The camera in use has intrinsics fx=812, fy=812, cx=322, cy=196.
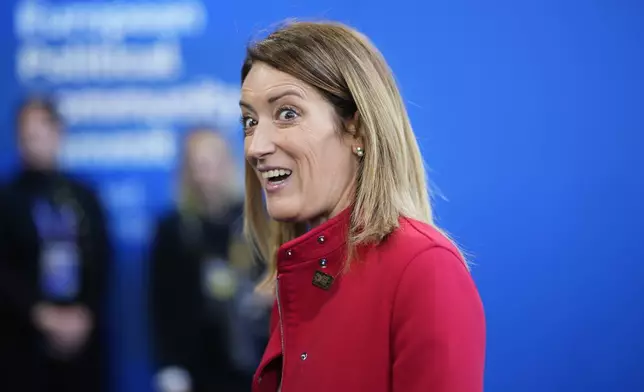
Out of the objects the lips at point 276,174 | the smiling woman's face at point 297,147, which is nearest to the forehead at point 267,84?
the smiling woman's face at point 297,147

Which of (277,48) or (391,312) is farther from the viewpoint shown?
(277,48)

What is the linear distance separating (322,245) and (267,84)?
312 millimetres

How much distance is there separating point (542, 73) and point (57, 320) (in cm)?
250

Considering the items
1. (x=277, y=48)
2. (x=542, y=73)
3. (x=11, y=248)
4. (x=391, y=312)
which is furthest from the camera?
(x=11, y=248)

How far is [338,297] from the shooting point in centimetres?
138

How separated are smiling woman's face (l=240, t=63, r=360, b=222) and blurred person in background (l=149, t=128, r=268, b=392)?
2.21 m

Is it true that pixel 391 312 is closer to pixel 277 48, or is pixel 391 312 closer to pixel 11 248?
pixel 277 48

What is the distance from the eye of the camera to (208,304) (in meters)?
3.73

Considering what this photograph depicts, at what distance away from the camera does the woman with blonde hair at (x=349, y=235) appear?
4.08 feet

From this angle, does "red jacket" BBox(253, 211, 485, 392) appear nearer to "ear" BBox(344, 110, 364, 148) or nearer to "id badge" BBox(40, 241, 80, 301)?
"ear" BBox(344, 110, 364, 148)

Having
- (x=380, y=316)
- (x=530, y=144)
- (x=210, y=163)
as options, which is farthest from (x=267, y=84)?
(x=210, y=163)

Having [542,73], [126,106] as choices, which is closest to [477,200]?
[542,73]

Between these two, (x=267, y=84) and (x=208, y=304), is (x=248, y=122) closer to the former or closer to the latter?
(x=267, y=84)

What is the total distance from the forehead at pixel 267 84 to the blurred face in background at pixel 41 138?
262 cm
